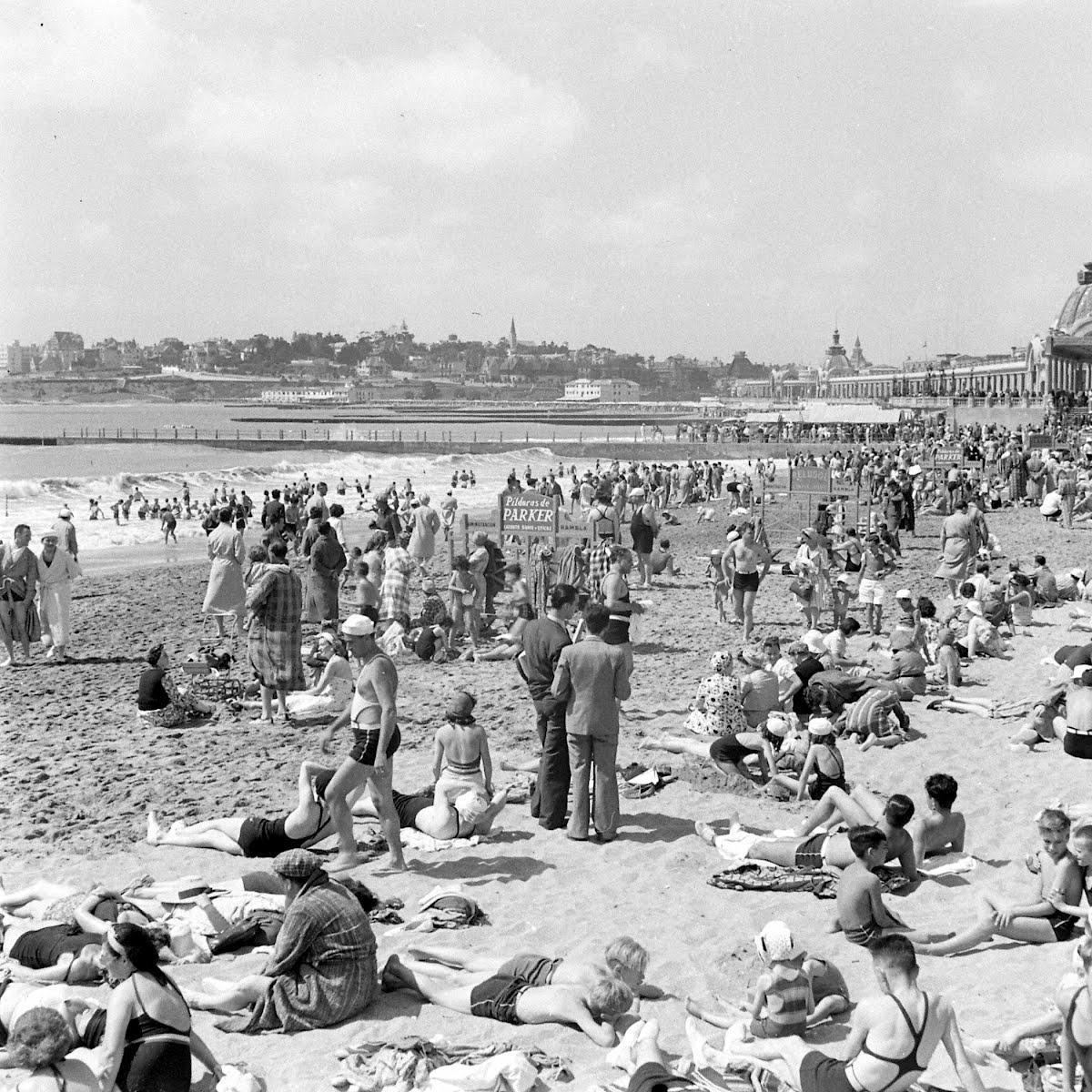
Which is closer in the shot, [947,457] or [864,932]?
[864,932]

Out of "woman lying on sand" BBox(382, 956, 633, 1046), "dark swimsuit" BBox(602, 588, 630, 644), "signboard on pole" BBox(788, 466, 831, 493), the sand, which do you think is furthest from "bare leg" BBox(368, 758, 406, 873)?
"signboard on pole" BBox(788, 466, 831, 493)

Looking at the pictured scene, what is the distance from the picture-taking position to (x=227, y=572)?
36.0 feet

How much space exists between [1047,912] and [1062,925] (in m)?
0.07

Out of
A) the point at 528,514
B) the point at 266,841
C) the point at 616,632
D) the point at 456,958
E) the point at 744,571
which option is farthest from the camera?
the point at 528,514

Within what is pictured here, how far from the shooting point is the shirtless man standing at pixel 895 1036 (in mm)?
3824

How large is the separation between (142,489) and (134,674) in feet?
121

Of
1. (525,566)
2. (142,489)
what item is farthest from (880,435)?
(525,566)

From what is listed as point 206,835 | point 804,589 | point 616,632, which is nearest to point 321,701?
point 616,632

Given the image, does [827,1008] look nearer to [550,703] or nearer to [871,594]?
[550,703]

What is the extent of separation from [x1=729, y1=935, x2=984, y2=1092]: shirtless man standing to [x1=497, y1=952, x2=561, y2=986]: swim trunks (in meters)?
1.08

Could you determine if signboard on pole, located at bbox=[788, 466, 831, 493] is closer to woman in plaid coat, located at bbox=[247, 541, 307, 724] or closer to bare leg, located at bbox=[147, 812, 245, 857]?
woman in plaid coat, located at bbox=[247, 541, 307, 724]

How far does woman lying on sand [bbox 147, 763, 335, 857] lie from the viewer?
6090 millimetres

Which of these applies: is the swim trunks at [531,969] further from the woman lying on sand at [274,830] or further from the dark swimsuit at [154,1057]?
the woman lying on sand at [274,830]

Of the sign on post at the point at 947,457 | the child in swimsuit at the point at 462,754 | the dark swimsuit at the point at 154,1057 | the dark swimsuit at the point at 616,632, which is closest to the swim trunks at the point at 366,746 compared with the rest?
the child in swimsuit at the point at 462,754
